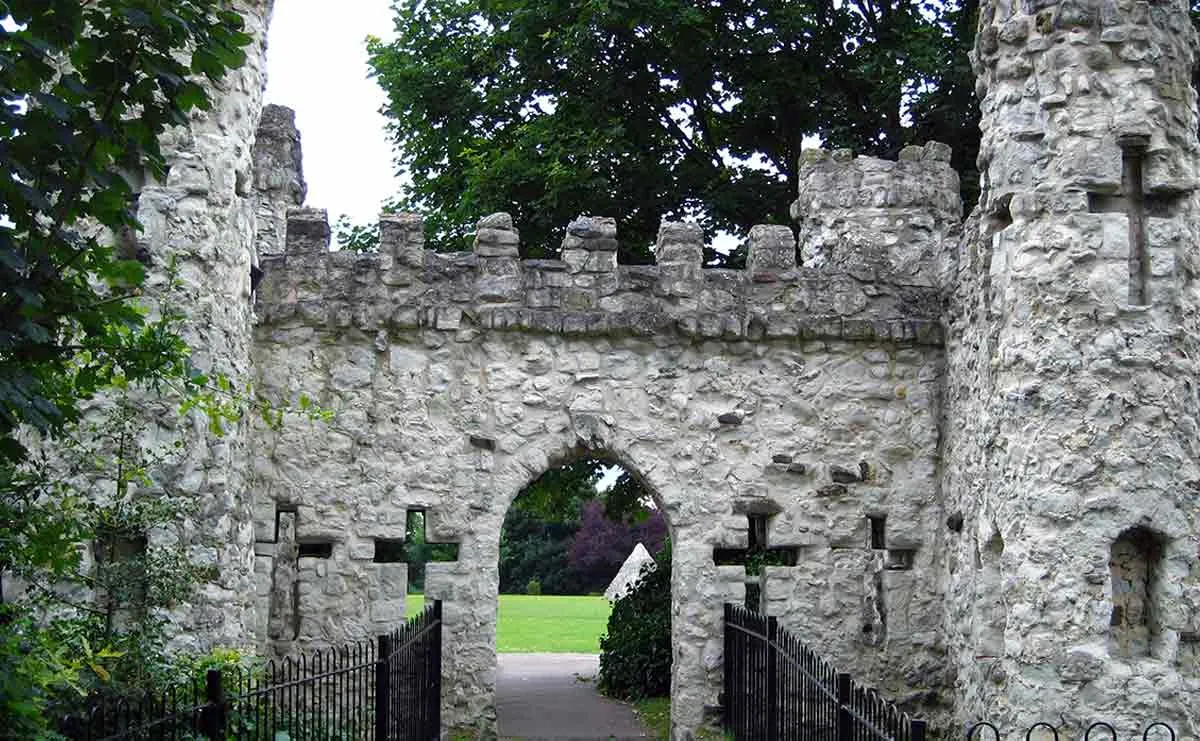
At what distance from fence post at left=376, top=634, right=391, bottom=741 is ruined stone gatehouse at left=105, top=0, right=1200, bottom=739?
5.35 ft

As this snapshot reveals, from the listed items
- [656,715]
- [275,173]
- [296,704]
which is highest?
[275,173]

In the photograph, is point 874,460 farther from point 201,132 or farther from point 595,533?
point 595,533

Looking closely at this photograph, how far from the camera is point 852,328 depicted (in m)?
10.5

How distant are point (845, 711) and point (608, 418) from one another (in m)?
4.51

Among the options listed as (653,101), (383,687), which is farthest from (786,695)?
(653,101)

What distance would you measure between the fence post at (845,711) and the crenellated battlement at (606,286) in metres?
4.55

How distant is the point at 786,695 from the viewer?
820 centimetres

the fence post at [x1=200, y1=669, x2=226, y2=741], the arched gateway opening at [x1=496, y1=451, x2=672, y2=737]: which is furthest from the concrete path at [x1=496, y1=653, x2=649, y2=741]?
the fence post at [x1=200, y1=669, x2=226, y2=741]

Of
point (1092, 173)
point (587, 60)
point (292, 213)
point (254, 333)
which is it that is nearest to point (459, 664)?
point (254, 333)

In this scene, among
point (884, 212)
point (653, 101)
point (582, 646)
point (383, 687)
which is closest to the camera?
point (383, 687)

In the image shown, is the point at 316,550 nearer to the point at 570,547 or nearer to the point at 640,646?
the point at 640,646

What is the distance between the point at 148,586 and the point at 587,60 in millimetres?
9960

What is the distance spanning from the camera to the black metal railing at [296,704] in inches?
204

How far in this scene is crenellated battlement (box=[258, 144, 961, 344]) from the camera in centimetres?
1015
